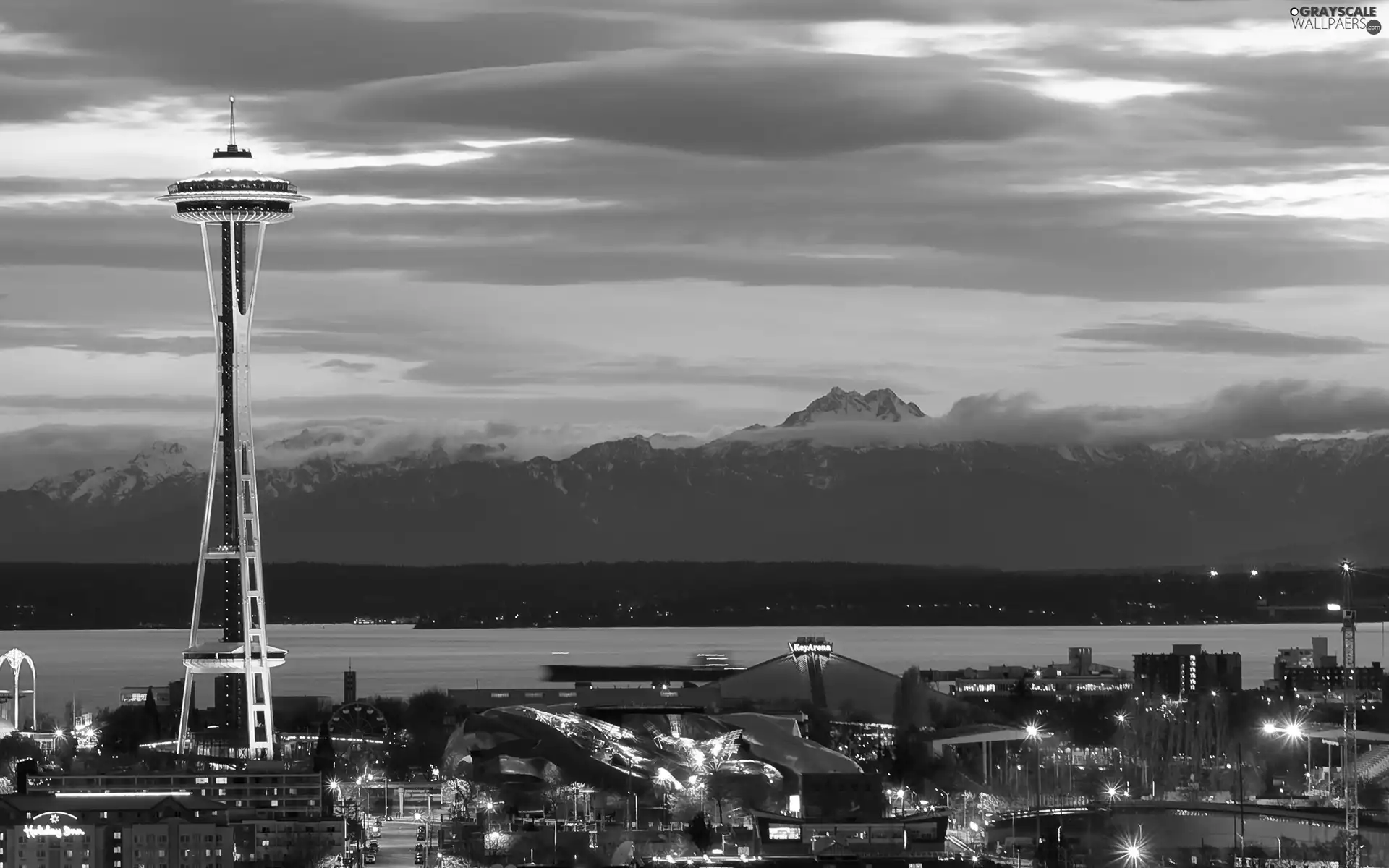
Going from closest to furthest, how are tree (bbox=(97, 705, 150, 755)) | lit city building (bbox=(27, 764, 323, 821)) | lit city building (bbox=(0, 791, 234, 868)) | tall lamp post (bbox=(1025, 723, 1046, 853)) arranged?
1. lit city building (bbox=(0, 791, 234, 868))
2. tall lamp post (bbox=(1025, 723, 1046, 853))
3. lit city building (bbox=(27, 764, 323, 821))
4. tree (bbox=(97, 705, 150, 755))

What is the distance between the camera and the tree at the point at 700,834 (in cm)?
7156

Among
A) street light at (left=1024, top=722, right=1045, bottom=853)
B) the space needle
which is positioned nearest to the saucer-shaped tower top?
the space needle

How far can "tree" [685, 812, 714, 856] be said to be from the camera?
2817 inches

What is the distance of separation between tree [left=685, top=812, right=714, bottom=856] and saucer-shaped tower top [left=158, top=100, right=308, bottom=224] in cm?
2567

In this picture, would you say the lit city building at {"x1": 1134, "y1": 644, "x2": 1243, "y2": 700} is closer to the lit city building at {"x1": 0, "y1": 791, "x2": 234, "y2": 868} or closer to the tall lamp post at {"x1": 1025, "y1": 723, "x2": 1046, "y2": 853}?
the tall lamp post at {"x1": 1025, "y1": 723, "x2": 1046, "y2": 853}

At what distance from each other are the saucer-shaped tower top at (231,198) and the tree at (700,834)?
25.7 metres

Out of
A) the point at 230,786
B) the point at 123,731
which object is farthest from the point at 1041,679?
the point at 230,786

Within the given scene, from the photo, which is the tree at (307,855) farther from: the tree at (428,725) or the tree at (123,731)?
the tree at (428,725)

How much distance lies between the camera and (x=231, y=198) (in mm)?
90688

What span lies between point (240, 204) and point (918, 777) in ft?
89.8

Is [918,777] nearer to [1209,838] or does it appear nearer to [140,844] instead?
[1209,838]

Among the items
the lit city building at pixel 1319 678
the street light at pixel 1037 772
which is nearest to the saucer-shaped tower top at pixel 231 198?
the street light at pixel 1037 772

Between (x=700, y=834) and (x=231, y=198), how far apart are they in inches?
1113

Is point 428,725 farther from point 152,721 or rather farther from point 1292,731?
point 1292,731
